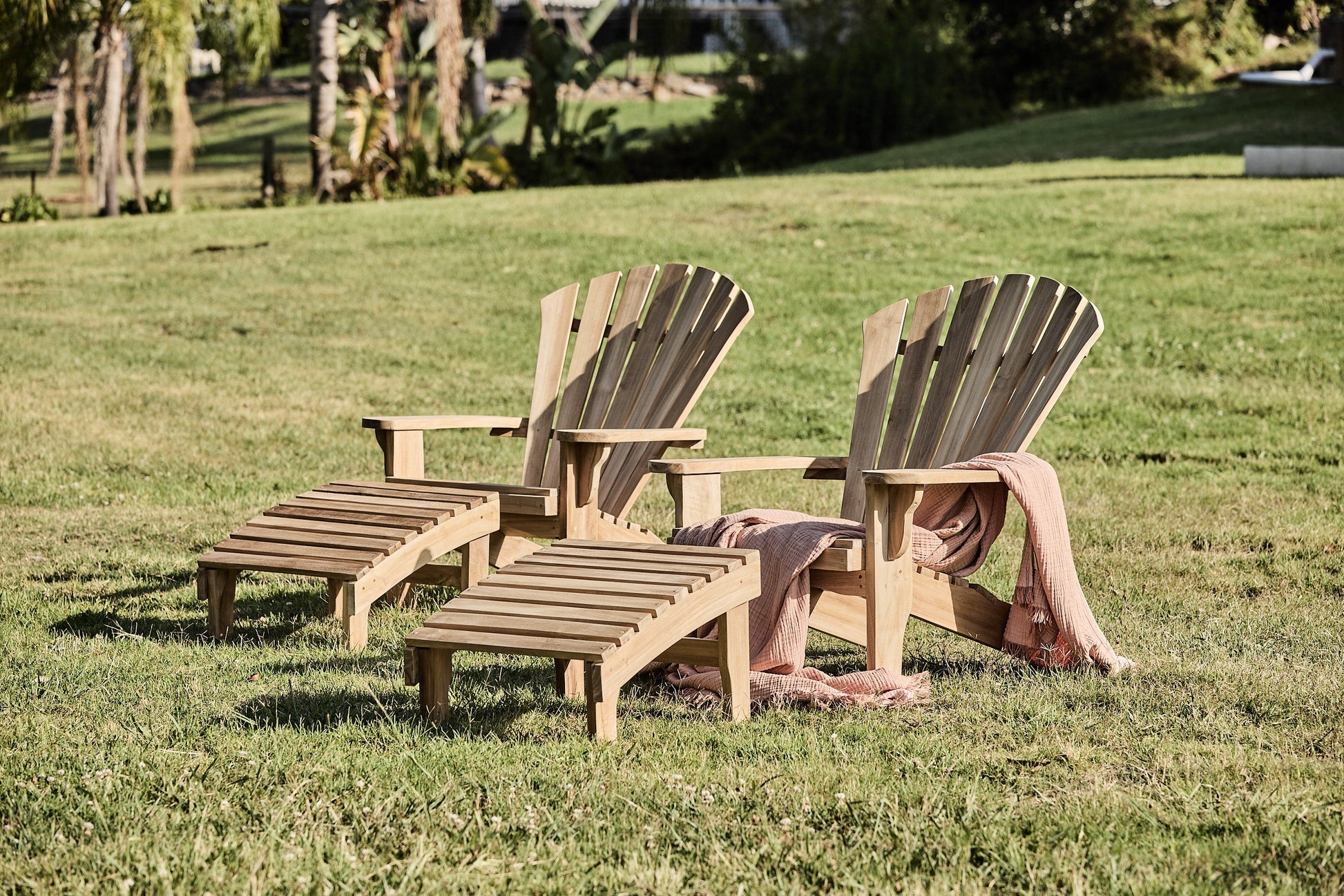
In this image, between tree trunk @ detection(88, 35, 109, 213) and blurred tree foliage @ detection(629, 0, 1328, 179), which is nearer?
tree trunk @ detection(88, 35, 109, 213)

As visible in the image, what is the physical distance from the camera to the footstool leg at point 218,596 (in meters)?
4.66

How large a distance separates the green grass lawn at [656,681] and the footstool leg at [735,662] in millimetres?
100

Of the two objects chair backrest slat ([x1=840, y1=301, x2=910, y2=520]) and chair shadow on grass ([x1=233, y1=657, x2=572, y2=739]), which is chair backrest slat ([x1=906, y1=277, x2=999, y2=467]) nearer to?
chair backrest slat ([x1=840, y1=301, x2=910, y2=520])

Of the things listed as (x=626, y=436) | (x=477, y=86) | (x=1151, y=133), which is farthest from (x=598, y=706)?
(x=477, y=86)

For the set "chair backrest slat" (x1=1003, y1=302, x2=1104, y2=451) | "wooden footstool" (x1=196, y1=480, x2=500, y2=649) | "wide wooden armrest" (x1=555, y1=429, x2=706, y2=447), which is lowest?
"wooden footstool" (x1=196, y1=480, x2=500, y2=649)

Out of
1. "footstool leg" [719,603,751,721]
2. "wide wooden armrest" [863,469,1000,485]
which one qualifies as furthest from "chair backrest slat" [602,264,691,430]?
"footstool leg" [719,603,751,721]

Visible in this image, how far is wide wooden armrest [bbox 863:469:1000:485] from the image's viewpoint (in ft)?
13.2

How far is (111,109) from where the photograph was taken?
54.0 feet

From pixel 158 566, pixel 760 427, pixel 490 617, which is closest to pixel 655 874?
pixel 490 617

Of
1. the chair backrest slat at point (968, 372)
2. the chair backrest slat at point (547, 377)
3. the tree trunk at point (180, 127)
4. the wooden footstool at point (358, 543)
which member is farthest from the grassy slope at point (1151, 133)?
the wooden footstool at point (358, 543)

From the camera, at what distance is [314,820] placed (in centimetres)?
304

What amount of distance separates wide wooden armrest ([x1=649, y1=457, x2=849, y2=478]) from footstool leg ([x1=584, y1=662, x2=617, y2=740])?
1136mm

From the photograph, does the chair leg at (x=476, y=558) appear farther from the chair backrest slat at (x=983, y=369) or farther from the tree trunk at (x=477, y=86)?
the tree trunk at (x=477, y=86)

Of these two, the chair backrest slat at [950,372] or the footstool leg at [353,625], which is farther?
the chair backrest slat at [950,372]
